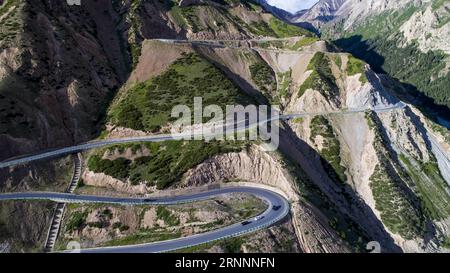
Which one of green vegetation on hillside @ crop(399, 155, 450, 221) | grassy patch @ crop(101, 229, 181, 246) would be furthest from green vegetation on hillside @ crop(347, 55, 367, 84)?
grassy patch @ crop(101, 229, 181, 246)

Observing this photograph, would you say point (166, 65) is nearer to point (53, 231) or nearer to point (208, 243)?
point (53, 231)

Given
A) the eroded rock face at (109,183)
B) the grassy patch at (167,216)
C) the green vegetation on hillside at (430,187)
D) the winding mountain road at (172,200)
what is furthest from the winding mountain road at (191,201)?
the green vegetation on hillside at (430,187)

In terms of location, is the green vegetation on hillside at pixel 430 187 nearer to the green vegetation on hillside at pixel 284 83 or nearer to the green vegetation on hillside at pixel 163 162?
the green vegetation on hillside at pixel 284 83

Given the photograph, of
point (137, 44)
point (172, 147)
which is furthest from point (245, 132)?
point (137, 44)

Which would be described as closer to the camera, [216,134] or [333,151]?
[216,134]

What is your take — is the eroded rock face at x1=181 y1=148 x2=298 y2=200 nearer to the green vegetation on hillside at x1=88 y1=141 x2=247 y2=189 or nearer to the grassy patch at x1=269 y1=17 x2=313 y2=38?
the green vegetation on hillside at x1=88 y1=141 x2=247 y2=189

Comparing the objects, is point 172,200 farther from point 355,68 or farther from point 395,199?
point 355,68

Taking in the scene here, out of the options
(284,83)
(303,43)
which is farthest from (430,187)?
(303,43)
